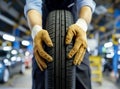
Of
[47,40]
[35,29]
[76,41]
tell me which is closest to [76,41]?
[76,41]

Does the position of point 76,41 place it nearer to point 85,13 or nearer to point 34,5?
point 85,13

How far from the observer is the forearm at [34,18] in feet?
5.00

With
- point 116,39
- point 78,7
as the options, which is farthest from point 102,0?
point 78,7

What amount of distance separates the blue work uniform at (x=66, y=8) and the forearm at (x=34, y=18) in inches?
1.1

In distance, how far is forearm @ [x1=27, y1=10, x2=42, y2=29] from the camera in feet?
5.00

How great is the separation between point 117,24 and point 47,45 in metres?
10.3

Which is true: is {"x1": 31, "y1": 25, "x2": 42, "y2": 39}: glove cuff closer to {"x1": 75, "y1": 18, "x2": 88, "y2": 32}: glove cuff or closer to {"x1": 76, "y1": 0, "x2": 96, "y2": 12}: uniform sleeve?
{"x1": 75, "y1": 18, "x2": 88, "y2": 32}: glove cuff

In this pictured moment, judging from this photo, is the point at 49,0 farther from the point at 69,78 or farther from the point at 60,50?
the point at 69,78

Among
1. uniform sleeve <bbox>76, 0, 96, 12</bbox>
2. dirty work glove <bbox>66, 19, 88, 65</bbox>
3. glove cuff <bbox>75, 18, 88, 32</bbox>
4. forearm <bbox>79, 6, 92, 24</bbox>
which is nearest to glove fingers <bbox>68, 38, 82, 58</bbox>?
dirty work glove <bbox>66, 19, 88, 65</bbox>

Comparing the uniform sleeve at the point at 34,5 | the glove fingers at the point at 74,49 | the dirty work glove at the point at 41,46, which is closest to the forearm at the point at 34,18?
the uniform sleeve at the point at 34,5

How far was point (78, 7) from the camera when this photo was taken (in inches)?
64.9

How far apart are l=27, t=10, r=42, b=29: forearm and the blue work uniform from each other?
3 cm

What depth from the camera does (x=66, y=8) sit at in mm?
1539

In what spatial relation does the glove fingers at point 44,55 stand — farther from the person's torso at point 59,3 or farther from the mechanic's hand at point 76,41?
the person's torso at point 59,3
